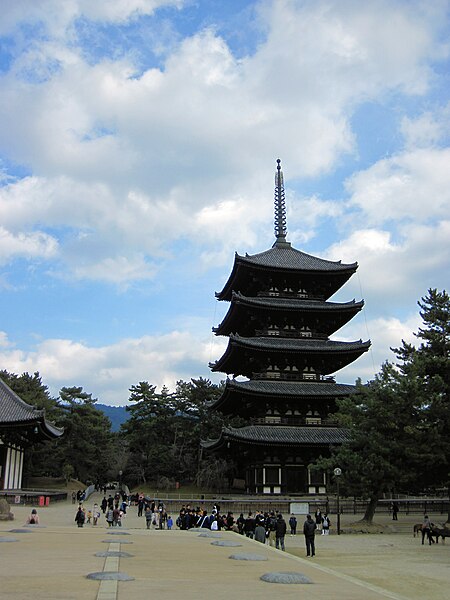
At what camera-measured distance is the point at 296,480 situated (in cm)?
4425

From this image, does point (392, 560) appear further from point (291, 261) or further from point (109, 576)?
point (291, 261)

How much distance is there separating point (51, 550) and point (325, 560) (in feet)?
33.4

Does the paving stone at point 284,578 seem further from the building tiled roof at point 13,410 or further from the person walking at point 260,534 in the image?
the building tiled roof at point 13,410

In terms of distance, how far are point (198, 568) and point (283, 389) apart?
3022 cm

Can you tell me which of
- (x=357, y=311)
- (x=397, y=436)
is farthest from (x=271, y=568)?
(x=357, y=311)

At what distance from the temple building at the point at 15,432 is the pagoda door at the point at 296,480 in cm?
1879

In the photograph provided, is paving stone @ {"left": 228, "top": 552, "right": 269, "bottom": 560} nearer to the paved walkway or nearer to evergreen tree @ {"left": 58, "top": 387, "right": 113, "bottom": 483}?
the paved walkway

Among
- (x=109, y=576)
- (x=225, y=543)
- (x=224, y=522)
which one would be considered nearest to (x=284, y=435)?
(x=224, y=522)

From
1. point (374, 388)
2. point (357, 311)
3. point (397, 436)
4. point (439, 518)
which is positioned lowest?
point (439, 518)

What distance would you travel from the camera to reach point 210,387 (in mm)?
77062

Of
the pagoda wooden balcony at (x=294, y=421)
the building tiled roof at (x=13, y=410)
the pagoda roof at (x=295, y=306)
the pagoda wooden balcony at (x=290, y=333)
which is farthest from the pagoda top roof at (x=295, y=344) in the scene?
the building tiled roof at (x=13, y=410)

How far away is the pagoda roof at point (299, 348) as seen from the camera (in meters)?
45.9

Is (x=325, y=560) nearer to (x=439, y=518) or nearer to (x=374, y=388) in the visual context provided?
(x=374, y=388)

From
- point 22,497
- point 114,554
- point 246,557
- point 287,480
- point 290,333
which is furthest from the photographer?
point 290,333
